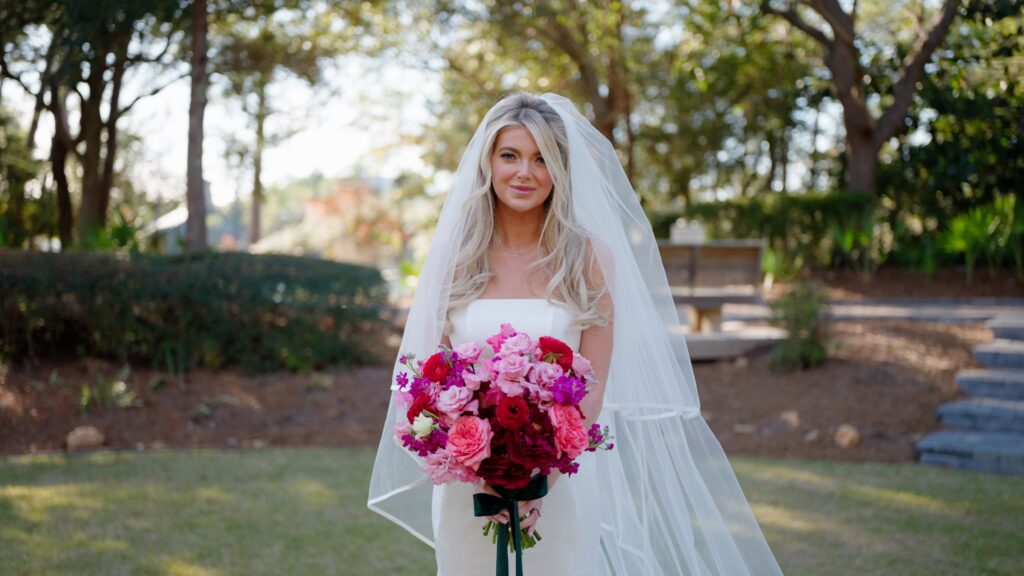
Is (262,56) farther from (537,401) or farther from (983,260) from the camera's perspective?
(537,401)

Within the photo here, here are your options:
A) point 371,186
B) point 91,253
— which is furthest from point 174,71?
point 371,186

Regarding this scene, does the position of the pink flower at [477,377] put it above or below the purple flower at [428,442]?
above

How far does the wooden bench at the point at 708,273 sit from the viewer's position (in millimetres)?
11500

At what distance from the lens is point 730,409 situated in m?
8.96

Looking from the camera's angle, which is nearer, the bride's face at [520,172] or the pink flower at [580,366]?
the pink flower at [580,366]

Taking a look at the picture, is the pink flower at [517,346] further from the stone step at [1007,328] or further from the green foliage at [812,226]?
the green foliage at [812,226]

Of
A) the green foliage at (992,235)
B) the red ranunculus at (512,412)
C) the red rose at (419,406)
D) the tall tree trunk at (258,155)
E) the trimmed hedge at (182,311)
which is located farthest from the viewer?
the tall tree trunk at (258,155)

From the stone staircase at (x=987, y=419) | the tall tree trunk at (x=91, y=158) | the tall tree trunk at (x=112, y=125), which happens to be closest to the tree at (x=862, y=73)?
the stone staircase at (x=987, y=419)

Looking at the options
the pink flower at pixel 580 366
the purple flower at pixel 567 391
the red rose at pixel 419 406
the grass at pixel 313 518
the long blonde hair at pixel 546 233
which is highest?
the long blonde hair at pixel 546 233

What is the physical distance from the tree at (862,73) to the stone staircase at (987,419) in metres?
7.13

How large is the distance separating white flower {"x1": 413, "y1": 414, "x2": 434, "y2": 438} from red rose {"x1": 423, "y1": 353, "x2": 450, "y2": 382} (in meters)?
0.13

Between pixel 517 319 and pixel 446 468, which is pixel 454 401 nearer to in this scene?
pixel 446 468

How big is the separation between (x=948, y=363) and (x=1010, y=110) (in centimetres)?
937

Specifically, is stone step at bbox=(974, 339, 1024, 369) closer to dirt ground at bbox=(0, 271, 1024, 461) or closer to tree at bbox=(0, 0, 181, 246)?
dirt ground at bbox=(0, 271, 1024, 461)
